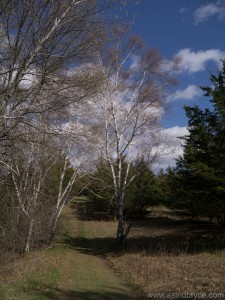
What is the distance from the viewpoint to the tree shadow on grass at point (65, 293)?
→ 9203 millimetres

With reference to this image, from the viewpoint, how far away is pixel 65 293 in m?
9.88

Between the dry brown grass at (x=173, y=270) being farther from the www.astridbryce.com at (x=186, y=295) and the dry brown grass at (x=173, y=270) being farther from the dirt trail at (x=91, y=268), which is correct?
the dirt trail at (x=91, y=268)

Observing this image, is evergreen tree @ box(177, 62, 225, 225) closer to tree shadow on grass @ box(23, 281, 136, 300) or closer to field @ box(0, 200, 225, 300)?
field @ box(0, 200, 225, 300)

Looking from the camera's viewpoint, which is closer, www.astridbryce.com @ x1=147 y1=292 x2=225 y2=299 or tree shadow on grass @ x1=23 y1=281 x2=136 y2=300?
www.astridbryce.com @ x1=147 y1=292 x2=225 y2=299

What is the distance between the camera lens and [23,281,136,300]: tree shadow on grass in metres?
9.20

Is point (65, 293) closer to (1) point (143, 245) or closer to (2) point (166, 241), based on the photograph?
(1) point (143, 245)

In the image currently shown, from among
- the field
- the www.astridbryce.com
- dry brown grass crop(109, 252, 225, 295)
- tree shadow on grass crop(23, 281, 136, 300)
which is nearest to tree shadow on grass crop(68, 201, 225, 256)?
the field

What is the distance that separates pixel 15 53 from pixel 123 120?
14037mm

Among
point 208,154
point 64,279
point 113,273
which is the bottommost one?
point 113,273

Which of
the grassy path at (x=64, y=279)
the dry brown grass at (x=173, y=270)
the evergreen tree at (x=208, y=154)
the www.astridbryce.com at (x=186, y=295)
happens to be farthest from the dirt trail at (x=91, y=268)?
the evergreen tree at (x=208, y=154)

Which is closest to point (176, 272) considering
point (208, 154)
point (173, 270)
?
point (173, 270)

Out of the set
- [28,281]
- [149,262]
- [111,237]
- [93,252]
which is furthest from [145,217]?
[28,281]

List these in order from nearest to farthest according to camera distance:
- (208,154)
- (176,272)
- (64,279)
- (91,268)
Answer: (176,272), (64,279), (91,268), (208,154)

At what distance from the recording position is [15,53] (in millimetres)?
7621
